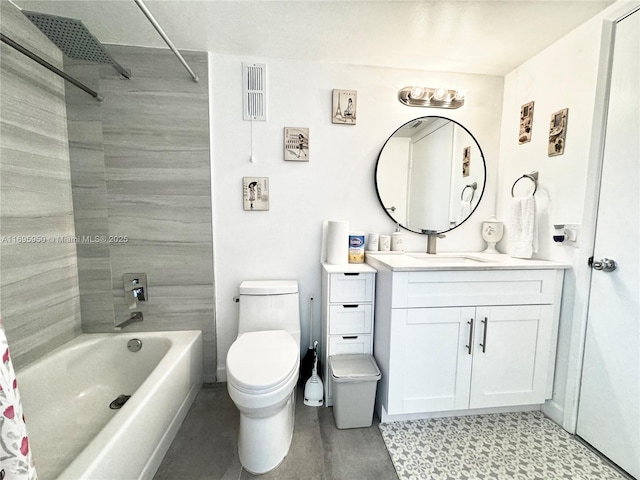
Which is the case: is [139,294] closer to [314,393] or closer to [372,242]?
[314,393]

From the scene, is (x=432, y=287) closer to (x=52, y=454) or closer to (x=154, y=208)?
(x=154, y=208)

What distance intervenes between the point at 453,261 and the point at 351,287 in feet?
2.49

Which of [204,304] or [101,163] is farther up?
[101,163]

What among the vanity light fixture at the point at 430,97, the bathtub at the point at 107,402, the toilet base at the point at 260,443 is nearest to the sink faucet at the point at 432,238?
the vanity light fixture at the point at 430,97

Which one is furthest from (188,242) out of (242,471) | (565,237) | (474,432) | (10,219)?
(565,237)

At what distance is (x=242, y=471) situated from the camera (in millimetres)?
1216

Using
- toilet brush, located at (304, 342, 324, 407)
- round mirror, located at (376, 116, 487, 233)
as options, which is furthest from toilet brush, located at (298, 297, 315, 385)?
round mirror, located at (376, 116, 487, 233)

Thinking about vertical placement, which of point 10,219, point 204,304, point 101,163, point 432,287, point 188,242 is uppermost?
point 101,163

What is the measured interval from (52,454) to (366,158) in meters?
2.27

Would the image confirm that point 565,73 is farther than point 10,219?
Yes

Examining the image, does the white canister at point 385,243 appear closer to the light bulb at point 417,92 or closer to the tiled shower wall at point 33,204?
the light bulb at point 417,92

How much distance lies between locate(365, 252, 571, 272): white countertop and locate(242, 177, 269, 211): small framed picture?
0.80 metres

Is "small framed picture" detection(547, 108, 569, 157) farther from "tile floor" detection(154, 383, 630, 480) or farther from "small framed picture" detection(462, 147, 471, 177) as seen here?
"tile floor" detection(154, 383, 630, 480)

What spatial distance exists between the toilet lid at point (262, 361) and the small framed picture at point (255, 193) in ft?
2.68
